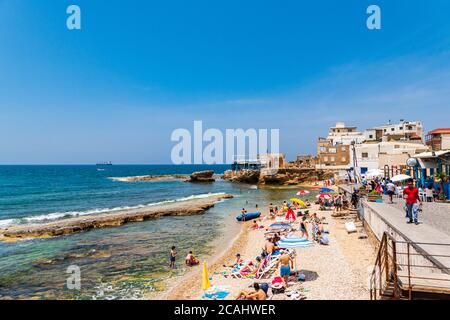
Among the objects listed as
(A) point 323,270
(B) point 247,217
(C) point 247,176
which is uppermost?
(C) point 247,176

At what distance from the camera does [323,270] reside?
13820 mm

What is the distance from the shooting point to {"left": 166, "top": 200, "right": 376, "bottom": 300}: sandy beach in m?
11.5

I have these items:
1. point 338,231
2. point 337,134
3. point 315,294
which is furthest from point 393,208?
point 337,134

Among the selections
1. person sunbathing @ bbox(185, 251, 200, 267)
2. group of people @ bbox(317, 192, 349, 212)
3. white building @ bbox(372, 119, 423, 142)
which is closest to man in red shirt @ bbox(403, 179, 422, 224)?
person sunbathing @ bbox(185, 251, 200, 267)

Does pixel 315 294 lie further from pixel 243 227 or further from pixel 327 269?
pixel 243 227

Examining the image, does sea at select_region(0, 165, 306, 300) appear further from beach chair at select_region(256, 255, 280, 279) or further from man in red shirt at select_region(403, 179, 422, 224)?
man in red shirt at select_region(403, 179, 422, 224)

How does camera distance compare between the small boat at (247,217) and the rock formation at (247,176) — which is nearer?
the small boat at (247,217)

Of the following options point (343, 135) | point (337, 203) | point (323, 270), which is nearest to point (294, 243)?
point (323, 270)

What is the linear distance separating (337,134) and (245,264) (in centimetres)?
7998

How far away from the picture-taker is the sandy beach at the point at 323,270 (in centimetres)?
1145

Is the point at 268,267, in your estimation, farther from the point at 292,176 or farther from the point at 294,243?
the point at 292,176

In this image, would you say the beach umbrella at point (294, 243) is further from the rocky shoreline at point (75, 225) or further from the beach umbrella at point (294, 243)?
the rocky shoreline at point (75, 225)

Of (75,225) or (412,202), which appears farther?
(75,225)

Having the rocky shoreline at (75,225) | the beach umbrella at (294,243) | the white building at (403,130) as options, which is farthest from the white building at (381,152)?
the beach umbrella at (294,243)
